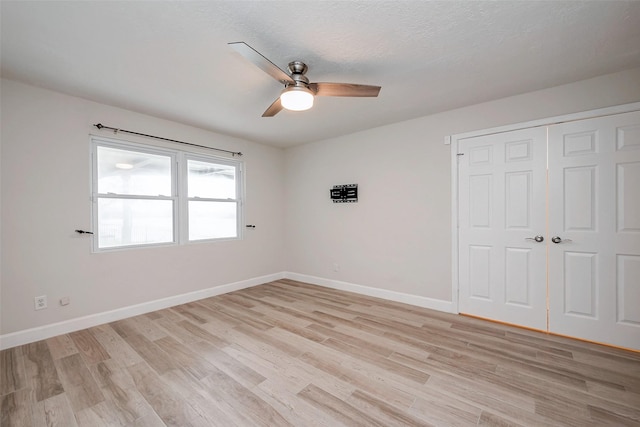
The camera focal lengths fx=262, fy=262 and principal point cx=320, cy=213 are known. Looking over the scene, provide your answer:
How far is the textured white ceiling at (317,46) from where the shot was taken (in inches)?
66.4

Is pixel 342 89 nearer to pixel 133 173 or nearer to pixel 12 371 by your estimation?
pixel 133 173

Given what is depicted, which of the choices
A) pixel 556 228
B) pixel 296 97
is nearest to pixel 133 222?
pixel 296 97

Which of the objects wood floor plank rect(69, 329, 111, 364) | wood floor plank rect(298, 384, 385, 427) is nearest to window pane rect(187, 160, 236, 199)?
wood floor plank rect(69, 329, 111, 364)

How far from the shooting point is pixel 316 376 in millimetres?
2061

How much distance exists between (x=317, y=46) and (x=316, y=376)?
2.57 meters

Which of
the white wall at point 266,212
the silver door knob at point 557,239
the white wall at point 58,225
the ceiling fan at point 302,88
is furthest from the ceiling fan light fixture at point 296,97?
the silver door knob at point 557,239

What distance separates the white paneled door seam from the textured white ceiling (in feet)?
2.07

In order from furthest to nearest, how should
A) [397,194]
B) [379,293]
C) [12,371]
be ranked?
[379,293] < [397,194] < [12,371]

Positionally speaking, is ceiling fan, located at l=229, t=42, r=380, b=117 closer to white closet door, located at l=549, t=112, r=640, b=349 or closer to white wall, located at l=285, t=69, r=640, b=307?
white wall, located at l=285, t=69, r=640, b=307

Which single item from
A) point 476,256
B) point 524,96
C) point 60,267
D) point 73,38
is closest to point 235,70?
point 73,38

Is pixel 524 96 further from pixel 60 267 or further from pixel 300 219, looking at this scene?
pixel 60 267

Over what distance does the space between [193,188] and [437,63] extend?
140 inches

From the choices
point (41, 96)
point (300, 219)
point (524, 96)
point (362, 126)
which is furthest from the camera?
point (300, 219)

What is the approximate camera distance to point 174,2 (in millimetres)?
1622
